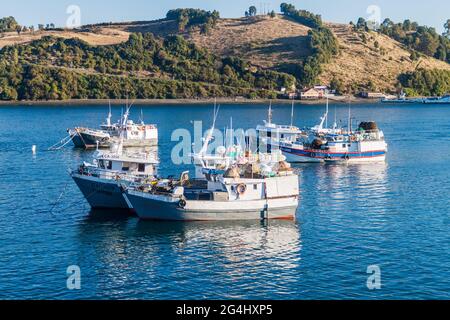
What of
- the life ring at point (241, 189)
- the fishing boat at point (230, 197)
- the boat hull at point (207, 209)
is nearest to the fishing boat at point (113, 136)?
the fishing boat at point (230, 197)

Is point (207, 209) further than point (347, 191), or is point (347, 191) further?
point (347, 191)

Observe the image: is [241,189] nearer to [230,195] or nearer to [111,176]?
[230,195]

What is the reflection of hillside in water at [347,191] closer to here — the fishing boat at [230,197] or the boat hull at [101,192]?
the fishing boat at [230,197]

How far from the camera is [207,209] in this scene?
58.8m

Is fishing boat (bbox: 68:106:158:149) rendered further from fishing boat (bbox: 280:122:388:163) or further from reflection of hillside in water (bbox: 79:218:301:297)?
reflection of hillside in water (bbox: 79:218:301:297)

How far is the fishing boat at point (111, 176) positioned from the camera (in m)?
64.7

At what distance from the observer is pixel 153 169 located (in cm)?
6812

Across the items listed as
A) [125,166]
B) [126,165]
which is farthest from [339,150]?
[125,166]

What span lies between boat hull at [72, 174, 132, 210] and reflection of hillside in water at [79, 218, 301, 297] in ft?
7.13

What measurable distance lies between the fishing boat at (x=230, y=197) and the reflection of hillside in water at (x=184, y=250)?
787mm

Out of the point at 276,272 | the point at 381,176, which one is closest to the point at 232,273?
the point at 276,272

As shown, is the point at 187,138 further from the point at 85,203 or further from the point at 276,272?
the point at 276,272

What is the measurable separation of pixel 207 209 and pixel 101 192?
11.8m
